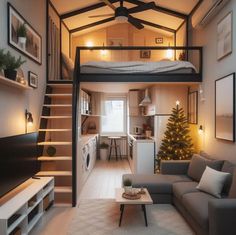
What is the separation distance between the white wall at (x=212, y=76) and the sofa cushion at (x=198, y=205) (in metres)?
0.92

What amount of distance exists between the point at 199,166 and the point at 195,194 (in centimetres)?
81

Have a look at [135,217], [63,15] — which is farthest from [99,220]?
[63,15]

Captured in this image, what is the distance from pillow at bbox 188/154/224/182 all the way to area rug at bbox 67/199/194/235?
2.09ft

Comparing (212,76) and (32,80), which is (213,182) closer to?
(212,76)

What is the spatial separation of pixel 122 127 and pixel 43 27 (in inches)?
191

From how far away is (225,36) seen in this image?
159 inches

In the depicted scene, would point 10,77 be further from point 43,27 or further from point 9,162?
point 43,27

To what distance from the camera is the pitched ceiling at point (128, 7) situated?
239 inches

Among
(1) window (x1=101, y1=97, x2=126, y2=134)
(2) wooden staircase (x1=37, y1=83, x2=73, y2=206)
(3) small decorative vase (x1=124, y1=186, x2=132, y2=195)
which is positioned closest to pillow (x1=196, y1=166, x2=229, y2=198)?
(3) small decorative vase (x1=124, y1=186, x2=132, y2=195)

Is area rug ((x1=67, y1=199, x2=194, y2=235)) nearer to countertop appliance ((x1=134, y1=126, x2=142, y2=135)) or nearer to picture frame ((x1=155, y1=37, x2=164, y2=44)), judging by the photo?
countertop appliance ((x1=134, y1=126, x2=142, y2=135))

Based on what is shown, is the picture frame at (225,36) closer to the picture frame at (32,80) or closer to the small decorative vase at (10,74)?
the small decorative vase at (10,74)

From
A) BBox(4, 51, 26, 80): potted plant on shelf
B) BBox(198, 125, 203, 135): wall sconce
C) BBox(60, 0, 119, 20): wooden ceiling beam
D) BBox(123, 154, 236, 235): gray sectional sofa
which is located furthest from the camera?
BBox(60, 0, 119, 20): wooden ceiling beam

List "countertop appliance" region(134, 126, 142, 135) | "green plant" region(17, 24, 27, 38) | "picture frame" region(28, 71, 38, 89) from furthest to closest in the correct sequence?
1. "countertop appliance" region(134, 126, 142, 135)
2. "picture frame" region(28, 71, 38, 89)
3. "green plant" region(17, 24, 27, 38)

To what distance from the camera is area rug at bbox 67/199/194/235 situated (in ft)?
10.5
